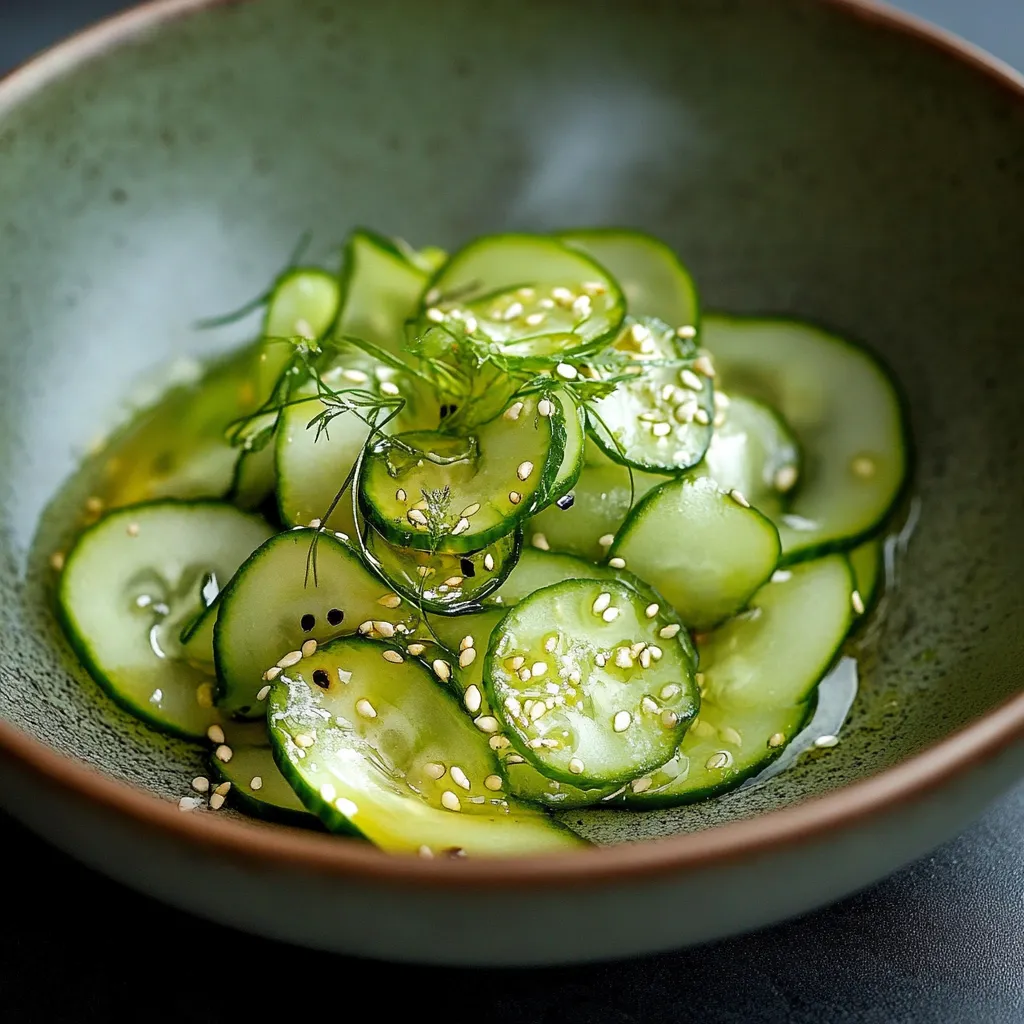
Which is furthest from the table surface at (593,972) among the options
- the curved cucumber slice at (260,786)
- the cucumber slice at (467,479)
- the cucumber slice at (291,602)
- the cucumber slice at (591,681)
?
the cucumber slice at (467,479)

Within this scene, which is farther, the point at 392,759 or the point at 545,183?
the point at 545,183

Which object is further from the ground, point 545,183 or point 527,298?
point 545,183

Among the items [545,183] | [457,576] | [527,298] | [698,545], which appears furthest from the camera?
[545,183]

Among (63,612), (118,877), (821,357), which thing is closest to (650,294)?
(821,357)

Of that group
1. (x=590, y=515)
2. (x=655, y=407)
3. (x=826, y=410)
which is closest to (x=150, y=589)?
(x=590, y=515)

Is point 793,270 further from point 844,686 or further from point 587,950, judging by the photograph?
point 587,950

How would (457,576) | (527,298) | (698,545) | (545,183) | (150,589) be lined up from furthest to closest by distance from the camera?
(545,183) → (527,298) → (150,589) → (698,545) → (457,576)

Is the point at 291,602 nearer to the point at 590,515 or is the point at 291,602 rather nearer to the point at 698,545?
the point at 590,515

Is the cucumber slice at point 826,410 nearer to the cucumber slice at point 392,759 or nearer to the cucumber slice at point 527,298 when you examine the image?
the cucumber slice at point 527,298

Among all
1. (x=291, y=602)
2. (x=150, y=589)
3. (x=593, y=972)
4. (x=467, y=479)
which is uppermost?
(x=467, y=479)
